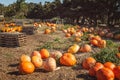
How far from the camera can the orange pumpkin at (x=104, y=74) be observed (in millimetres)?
7672

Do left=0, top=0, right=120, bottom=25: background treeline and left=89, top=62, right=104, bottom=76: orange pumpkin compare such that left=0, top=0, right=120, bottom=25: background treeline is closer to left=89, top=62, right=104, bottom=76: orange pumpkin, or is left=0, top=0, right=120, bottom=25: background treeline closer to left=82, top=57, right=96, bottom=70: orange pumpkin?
left=82, top=57, right=96, bottom=70: orange pumpkin

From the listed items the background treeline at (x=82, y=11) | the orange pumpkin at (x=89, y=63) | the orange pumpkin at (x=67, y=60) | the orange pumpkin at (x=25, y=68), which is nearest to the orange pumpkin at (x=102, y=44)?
the orange pumpkin at (x=67, y=60)

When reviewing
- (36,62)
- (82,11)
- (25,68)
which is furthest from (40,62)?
(82,11)

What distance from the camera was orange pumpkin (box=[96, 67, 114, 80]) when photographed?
7.67 meters

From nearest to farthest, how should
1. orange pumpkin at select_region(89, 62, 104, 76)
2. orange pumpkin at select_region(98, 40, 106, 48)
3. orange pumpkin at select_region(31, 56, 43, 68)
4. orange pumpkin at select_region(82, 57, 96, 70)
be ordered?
1. orange pumpkin at select_region(89, 62, 104, 76)
2. orange pumpkin at select_region(82, 57, 96, 70)
3. orange pumpkin at select_region(31, 56, 43, 68)
4. orange pumpkin at select_region(98, 40, 106, 48)

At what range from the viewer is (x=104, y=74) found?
7688mm

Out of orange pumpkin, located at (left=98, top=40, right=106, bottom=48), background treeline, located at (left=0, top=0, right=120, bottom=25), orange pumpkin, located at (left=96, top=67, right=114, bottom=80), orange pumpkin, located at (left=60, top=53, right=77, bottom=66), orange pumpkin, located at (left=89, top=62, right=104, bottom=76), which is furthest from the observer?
background treeline, located at (left=0, top=0, right=120, bottom=25)

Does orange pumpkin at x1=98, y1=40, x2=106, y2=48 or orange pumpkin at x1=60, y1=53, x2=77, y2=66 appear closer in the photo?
orange pumpkin at x1=60, y1=53, x2=77, y2=66

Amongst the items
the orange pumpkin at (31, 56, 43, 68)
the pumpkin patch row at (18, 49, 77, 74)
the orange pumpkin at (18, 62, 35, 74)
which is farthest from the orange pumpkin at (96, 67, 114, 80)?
the orange pumpkin at (31, 56, 43, 68)

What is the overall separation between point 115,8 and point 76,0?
29.0ft

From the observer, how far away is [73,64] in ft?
31.5

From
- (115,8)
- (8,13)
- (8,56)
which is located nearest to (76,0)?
(115,8)

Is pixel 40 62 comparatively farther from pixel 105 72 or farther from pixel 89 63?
pixel 105 72

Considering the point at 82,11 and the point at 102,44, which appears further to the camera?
the point at 82,11
